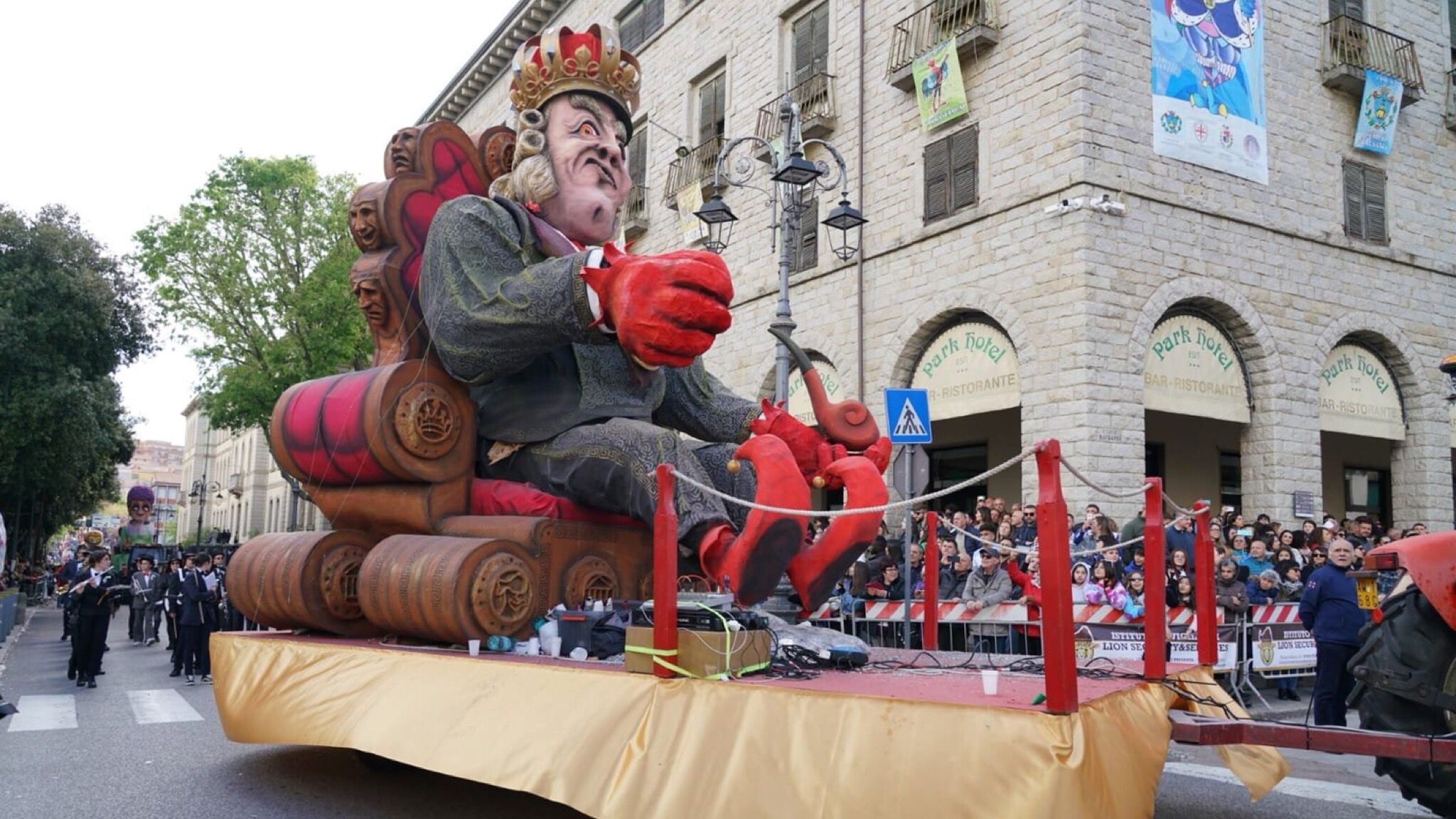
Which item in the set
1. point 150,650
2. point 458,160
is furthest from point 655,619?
point 150,650

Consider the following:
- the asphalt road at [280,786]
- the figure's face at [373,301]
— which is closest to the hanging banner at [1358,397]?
the asphalt road at [280,786]

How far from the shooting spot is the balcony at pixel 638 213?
2294cm

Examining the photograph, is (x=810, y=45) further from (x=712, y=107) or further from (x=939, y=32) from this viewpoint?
(x=939, y=32)

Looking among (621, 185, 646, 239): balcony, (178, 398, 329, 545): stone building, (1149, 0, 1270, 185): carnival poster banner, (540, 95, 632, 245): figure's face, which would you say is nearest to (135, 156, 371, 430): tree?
(621, 185, 646, 239): balcony

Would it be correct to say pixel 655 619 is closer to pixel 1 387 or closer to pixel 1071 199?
pixel 1071 199

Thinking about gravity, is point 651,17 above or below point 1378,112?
above

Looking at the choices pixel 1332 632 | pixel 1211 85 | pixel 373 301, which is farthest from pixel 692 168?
pixel 373 301

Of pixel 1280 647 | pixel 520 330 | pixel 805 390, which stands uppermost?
pixel 805 390

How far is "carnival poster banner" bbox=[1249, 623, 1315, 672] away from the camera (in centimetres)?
936

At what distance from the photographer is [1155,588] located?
3508 mm

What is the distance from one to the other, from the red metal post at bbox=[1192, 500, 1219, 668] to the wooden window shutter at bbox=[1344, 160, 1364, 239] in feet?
45.8

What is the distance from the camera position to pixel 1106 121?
13.7m

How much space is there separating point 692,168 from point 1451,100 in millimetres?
12542

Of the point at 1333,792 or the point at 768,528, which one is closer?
the point at 768,528
